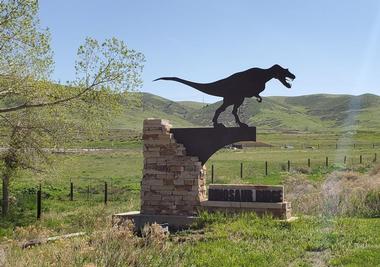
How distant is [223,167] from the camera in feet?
121

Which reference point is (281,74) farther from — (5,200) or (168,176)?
(5,200)

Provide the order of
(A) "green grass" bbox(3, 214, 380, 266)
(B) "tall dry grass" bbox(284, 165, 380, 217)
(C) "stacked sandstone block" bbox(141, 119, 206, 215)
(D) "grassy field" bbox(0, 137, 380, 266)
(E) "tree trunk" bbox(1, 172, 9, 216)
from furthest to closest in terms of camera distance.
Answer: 1. (E) "tree trunk" bbox(1, 172, 9, 216)
2. (B) "tall dry grass" bbox(284, 165, 380, 217)
3. (C) "stacked sandstone block" bbox(141, 119, 206, 215)
4. (D) "grassy field" bbox(0, 137, 380, 266)
5. (A) "green grass" bbox(3, 214, 380, 266)

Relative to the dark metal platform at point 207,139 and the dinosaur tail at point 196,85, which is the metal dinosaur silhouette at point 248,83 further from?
the dinosaur tail at point 196,85

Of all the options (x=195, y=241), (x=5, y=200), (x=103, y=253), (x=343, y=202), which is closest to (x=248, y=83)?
(x=343, y=202)

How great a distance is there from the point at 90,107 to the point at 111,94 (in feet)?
2.64

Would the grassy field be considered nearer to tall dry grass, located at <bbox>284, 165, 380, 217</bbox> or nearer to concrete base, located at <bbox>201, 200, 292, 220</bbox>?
concrete base, located at <bbox>201, 200, 292, 220</bbox>

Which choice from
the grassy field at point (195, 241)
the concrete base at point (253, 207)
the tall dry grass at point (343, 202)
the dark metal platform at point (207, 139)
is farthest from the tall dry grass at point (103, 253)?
the tall dry grass at point (343, 202)

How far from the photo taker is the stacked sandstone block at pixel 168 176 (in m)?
14.6

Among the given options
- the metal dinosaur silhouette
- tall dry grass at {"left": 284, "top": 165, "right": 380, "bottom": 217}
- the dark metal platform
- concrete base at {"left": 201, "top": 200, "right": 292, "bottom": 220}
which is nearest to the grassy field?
concrete base at {"left": 201, "top": 200, "right": 292, "bottom": 220}

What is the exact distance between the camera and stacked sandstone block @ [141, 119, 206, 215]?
1456cm

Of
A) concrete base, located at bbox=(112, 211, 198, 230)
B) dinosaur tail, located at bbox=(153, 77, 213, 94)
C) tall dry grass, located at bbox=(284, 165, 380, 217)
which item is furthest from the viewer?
dinosaur tail, located at bbox=(153, 77, 213, 94)

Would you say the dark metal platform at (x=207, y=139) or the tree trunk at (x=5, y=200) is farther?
the tree trunk at (x=5, y=200)

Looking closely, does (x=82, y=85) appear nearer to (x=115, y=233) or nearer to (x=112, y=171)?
(x=115, y=233)

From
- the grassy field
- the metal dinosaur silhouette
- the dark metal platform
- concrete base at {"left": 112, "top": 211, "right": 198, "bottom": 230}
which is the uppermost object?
the metal dinosaur silhouette
